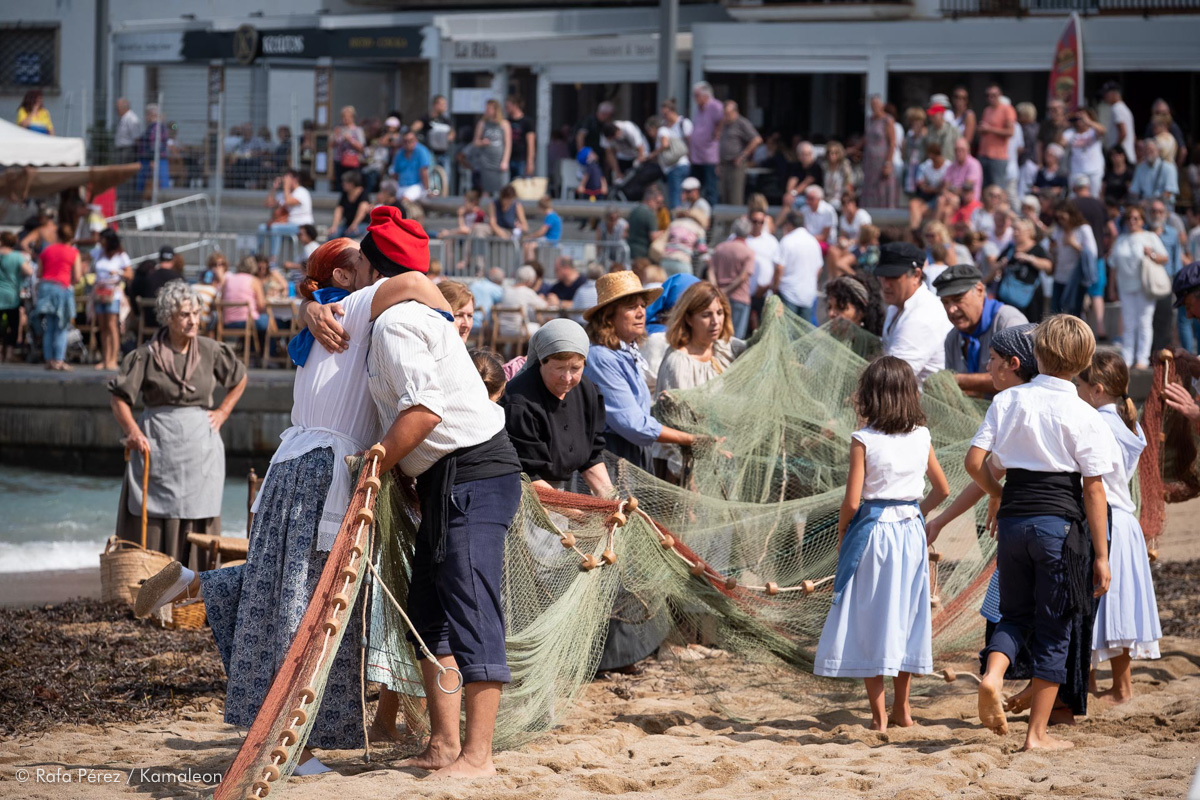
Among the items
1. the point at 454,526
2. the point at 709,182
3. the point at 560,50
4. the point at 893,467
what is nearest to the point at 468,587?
the point at 454,526

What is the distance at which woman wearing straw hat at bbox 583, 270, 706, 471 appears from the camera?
6668mm

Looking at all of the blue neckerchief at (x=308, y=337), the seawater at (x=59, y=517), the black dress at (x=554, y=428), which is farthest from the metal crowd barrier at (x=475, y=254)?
the blue neckerchief at (x=308, y=337)

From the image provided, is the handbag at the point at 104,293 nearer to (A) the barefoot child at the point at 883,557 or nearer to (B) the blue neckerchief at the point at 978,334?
(B) the blue neckerchief at the point at 978,334

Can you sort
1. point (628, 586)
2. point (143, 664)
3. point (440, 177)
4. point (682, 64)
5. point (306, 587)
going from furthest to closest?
point (682, 64) < point (440, 177) < point (143, 664) < point (628, 586) < point (306, 587)

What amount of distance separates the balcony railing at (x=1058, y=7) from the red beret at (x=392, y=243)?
21.1 meters

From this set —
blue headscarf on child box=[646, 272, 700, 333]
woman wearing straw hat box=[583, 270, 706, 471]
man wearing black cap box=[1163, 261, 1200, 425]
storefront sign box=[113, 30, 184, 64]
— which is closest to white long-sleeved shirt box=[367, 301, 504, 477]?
woman wearing straw hat box=[583, 270, 706, 471]

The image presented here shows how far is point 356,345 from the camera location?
4.70 meters

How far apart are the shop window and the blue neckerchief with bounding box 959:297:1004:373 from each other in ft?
106

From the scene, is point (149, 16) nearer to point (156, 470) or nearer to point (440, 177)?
point (440, 177)

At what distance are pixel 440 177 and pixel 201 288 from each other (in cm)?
662

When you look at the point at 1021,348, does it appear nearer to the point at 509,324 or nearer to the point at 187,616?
the point at 187,616

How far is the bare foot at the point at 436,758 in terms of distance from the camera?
15.9ft

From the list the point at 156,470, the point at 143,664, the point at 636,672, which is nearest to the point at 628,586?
the point at 636,672

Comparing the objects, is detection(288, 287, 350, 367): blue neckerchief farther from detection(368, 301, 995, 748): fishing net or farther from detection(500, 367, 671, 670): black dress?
detection(500, 367, 671, 670): black dress
